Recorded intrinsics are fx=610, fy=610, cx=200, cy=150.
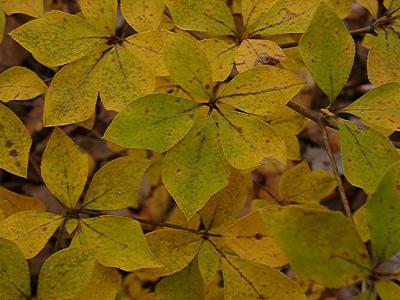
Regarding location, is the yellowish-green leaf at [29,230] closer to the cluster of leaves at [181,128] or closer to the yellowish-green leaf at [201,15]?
the cluster of leaves at [181,128]

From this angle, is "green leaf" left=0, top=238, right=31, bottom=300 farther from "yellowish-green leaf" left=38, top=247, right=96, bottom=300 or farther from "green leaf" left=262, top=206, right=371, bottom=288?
"green leaf" left=262, top=206, right=371, bottom=288

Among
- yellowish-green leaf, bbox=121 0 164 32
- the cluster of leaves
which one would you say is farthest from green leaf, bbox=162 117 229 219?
yellowish-green leaf, bbox=121 0 164 32

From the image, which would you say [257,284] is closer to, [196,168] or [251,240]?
[251,240]

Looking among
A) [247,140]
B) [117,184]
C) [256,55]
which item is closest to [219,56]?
[256,55]

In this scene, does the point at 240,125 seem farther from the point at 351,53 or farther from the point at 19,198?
the point at 19,198

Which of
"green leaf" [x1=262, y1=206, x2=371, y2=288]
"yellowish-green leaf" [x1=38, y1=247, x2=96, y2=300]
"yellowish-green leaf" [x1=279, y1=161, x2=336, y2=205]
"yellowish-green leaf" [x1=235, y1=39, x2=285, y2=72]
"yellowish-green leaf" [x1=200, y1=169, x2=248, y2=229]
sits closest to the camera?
"green leaf" [x1=262, y1=206, x2=371, y2=288]

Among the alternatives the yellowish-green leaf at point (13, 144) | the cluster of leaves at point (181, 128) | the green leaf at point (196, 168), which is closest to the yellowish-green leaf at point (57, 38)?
the cluster of leaves at point (181, 128)
